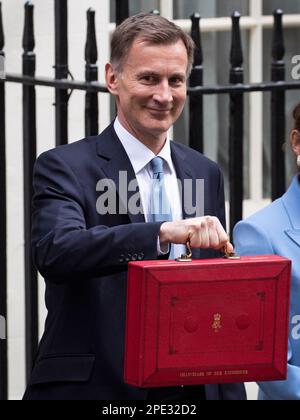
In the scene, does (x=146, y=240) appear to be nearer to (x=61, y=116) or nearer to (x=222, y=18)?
(x=61, y=116)

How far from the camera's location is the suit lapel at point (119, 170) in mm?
4168

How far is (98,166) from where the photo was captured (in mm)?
4223

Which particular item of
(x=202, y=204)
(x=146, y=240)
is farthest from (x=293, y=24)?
(x=146, y=240)

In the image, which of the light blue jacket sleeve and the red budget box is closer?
the red budget box

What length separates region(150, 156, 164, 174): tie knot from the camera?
4.24 metres

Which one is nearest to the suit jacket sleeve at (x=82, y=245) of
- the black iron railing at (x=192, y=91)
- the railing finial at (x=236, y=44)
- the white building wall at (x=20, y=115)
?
the black iron railing at (x=192, y=91)

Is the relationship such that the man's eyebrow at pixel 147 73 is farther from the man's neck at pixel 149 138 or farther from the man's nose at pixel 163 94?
the man's neck at pixel 149 138

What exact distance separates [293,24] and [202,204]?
11.6 ft

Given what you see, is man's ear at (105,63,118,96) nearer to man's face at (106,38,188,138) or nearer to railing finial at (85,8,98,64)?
man's face at (106,38,188,138)

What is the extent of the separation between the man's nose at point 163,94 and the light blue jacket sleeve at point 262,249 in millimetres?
457

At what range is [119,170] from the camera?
13.9 feet

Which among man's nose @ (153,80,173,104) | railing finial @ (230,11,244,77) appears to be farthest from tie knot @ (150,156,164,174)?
railing finial @ (230,11,244,77)
